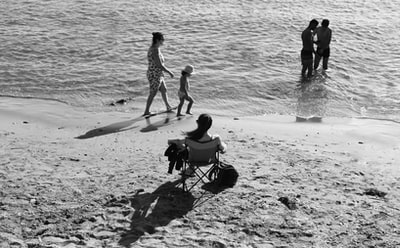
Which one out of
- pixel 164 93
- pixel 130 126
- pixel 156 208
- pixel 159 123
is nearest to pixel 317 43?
pixel 164 93

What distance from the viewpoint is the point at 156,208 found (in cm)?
750

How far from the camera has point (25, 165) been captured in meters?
8.84

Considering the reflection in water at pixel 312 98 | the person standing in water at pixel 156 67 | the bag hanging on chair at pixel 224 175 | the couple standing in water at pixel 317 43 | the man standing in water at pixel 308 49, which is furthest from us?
the couple standing in water at pixel 317 43

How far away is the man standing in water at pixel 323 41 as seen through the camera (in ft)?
48.3

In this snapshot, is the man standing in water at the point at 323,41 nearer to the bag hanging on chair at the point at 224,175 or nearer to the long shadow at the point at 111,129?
the long shadow at the point at 111,129

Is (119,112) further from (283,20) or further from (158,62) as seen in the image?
(283,20)

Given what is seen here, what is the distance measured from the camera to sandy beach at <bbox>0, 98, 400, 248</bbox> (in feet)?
22.7

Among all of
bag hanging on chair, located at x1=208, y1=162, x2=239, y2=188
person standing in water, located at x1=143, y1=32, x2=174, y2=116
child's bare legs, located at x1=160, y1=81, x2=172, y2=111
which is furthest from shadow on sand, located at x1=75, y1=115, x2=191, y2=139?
bag hanging on chair, located at x1=208, y1=162, x2=239, y2=188

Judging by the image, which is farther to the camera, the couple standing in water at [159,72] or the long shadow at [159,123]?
the long shadow at [159,123]

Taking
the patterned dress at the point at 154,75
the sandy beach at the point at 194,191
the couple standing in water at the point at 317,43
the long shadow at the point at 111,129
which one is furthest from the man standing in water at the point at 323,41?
the long shadow at the point at 111,129

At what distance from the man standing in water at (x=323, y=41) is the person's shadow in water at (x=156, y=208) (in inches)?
317

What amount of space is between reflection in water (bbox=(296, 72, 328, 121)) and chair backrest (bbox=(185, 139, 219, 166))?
15.8ft

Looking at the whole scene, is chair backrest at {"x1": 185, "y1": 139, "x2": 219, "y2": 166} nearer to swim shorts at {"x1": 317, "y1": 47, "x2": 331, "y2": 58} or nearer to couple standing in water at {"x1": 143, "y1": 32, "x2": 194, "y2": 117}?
couple standing in water at {"x1": 143, "y1": 32, "x2": 194, "y2": 117}

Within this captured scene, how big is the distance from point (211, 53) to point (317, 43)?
3.22m
